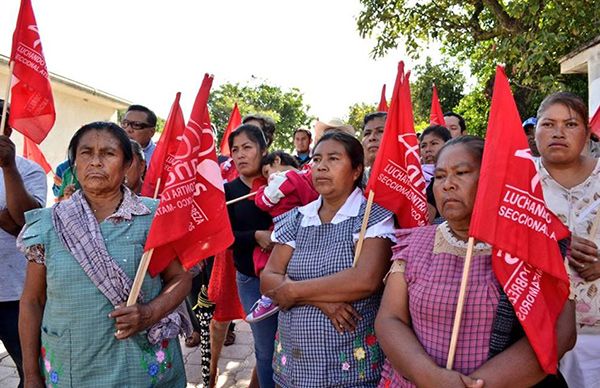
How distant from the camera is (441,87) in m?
20.2

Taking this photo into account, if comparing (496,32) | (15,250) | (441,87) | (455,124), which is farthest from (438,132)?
(441,87)

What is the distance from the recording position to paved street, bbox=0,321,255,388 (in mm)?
4410

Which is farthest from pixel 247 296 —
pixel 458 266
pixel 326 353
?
pixel 458 266

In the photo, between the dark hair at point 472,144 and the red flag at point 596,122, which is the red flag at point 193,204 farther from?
the red flag at point 596,122

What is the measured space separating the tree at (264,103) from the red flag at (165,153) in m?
30.4

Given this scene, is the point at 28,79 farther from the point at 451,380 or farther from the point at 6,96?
the point at 451,380

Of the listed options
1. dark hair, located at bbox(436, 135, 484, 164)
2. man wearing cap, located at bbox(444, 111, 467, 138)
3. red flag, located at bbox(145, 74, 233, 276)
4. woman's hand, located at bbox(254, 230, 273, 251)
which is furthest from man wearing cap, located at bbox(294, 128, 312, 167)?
dark hair, located at bbox(436, 135, 484, 164)

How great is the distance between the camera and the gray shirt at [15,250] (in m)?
3.00

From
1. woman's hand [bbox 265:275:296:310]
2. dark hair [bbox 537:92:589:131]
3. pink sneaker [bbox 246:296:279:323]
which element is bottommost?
pink sneaker [bbox 246:296:279:323]

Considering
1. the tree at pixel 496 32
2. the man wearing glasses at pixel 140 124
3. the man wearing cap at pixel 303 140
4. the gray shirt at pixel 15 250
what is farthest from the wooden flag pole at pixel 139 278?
the tree at pixel 496 32

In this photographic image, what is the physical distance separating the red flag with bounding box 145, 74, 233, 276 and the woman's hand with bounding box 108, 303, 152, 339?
24 cm

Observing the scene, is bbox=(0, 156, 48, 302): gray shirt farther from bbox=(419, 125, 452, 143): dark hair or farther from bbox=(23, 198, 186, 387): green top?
bbox=(419, 125, 452, 143): dark hair

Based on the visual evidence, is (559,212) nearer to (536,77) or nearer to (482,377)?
(482,377)

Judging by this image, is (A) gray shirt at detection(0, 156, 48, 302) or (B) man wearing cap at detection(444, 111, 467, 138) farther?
(B) man wearing cap at detection(444, 111, 467, 138)
